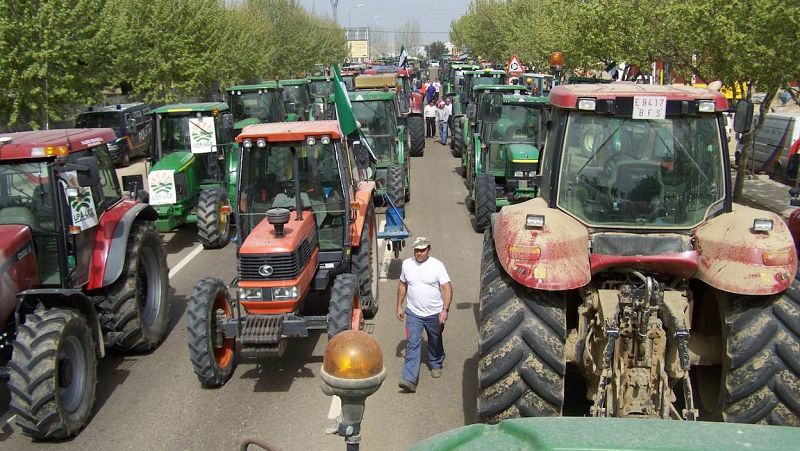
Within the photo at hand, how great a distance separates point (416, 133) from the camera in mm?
20891

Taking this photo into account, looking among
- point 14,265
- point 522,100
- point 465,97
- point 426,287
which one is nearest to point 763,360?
point 426,287

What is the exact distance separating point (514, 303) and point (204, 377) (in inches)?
128

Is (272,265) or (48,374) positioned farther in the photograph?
(272,265)

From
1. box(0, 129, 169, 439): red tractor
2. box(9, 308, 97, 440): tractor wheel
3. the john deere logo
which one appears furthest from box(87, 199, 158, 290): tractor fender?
the john deere logo

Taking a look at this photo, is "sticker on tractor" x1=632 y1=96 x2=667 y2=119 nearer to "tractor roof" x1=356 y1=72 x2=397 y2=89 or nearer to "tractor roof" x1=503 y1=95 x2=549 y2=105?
"tractor roof" x1=503 y1=95 x2=549 y2=105

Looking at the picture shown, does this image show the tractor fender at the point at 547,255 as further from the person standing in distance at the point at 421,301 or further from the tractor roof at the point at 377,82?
the tractor roof at the point at 377,82

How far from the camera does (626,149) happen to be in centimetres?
520

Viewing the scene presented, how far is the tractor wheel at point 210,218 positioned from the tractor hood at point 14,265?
5.41m

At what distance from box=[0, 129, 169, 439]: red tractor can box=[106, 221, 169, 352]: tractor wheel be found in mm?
13

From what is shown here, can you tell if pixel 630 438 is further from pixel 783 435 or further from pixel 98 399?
pixel 98 399

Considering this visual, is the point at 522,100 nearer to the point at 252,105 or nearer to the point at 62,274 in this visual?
the point at 252,105

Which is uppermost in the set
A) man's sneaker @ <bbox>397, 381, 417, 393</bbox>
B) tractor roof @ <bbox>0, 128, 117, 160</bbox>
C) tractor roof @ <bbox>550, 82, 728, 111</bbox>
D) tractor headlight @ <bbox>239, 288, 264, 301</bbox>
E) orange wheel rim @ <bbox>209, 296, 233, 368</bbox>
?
tractor roof @ <bbox>550, 82, 728, 111</bbox>

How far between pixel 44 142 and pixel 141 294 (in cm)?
227

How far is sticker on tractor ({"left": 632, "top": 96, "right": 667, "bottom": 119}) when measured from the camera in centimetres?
502
